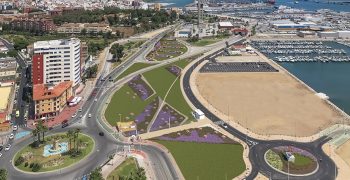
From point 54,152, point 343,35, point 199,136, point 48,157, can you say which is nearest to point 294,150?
point 199,136

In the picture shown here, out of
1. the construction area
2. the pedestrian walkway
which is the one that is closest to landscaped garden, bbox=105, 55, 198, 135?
the pedestrian walkway

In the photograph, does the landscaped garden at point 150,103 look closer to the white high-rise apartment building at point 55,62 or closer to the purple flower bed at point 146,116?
the purple flower bed at point 146,116

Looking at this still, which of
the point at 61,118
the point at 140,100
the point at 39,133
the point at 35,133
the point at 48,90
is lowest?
the point at 61,118

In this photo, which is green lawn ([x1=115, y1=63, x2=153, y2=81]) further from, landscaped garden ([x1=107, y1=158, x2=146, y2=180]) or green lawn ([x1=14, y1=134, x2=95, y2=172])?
landscaped garden ([x1=107, y1=158, x2=146, y2=180])

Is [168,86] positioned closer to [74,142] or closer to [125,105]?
[125,105]

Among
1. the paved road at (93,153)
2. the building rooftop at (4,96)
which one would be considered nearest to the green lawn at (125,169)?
the paved road at (93,153)

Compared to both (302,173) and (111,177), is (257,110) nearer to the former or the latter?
(302,173)
